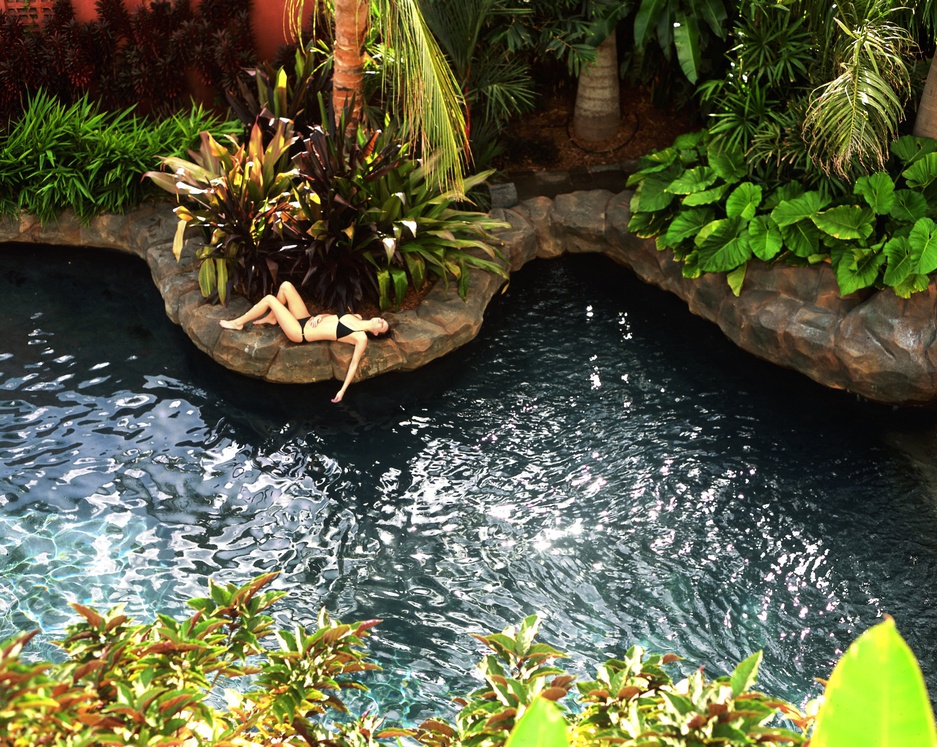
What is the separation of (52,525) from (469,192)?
4067mm

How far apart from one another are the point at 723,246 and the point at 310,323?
3.01 metres

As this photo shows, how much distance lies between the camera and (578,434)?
6.08 m

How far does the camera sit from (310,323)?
6.41 m

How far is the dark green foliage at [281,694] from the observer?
201 centimetres

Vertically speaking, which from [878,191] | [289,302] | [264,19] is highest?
[264,19]

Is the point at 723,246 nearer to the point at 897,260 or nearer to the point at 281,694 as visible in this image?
the point at 897,260

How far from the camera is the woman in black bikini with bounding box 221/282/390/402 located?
636 cm

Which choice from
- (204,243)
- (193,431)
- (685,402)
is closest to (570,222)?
(685,402)

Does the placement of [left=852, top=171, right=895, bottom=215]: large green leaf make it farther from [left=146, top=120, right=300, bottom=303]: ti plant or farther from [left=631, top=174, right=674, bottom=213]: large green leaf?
[left=146, top=120, right=300, bottom=303]: ti plant

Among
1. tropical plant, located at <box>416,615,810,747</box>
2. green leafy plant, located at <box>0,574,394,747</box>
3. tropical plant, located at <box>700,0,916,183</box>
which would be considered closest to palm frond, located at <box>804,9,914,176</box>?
tropical plant, located at <box>700,0,916,183</box>

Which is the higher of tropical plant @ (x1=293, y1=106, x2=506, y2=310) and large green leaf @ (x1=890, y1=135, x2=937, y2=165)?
large green leaf @ (x1=890, y1=135, x2=937, y2=165)

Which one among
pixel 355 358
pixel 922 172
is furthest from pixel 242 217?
pixel 922 172

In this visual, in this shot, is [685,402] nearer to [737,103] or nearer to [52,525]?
[737,103]

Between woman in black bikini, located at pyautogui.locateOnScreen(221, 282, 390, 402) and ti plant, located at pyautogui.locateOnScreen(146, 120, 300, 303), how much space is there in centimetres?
21
